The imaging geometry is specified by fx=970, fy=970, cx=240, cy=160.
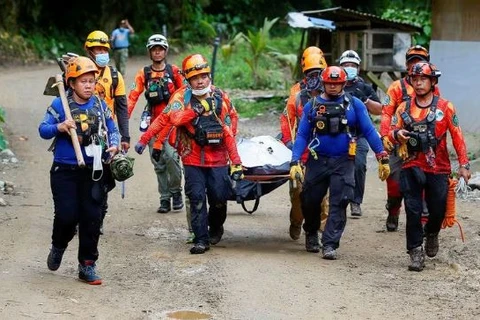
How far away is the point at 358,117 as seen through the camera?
9.16 metres

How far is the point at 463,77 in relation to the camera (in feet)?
53.7

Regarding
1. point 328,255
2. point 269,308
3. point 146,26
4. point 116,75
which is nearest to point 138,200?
point 116,75

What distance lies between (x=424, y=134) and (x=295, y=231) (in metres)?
2.12

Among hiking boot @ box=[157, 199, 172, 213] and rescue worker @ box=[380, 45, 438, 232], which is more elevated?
rescue worker @ box=[380, 45, 438, 232]

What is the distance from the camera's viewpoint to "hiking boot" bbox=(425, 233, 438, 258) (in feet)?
30.4

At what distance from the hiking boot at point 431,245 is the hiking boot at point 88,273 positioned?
10.6 ft

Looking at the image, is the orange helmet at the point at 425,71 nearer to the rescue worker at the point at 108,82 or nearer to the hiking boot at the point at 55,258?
the rescue worker at the point at 108,82

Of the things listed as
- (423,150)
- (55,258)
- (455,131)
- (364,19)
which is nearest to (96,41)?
(55,258)

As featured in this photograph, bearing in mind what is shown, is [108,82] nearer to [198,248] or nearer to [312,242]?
[198,248]

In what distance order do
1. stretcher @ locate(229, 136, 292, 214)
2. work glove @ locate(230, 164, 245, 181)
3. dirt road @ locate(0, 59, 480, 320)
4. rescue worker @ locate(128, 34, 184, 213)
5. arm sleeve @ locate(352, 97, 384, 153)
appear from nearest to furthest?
1. dirt road @ locate(0, 59, 480, 320)
2. arm sleeve @ locate(352, 97, 384, 153)
3. work glove @ locate(230, 164, 245, 181)
4. stretcher @ locate(229, 136, 292, 214)
5. rescue worker @ locate(128, 34, 184, 213)

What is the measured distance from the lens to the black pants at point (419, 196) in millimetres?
8883

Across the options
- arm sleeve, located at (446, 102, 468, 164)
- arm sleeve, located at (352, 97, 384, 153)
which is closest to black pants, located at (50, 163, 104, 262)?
arm sleeve, located at (352, 97, 384, 153)

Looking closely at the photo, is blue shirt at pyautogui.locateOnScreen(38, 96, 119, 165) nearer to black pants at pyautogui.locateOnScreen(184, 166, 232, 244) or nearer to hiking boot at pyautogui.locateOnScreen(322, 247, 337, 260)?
black pants at pyautogui.locateOnScreen(184, 166, 232, 244)

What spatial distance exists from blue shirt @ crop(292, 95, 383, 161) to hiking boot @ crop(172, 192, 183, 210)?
118 inches
